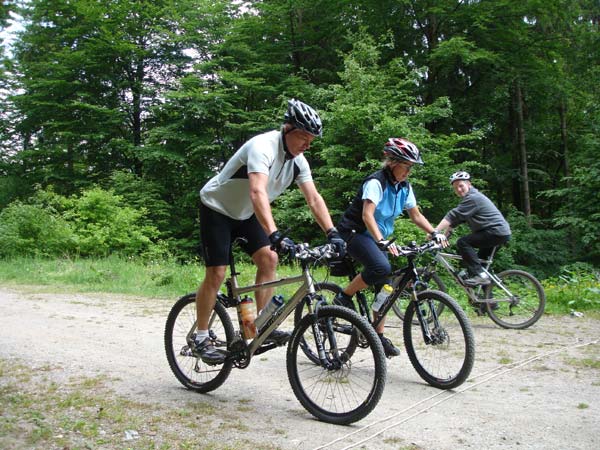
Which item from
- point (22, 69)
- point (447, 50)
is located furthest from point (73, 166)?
point (447, 50)

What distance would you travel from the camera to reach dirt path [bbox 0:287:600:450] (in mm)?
3295

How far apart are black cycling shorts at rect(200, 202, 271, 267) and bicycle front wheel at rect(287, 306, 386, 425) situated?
793 mm

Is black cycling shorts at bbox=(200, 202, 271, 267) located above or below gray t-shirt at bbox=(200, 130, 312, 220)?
below

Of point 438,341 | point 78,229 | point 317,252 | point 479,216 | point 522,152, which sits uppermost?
point 522,152

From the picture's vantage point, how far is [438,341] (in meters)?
4.42

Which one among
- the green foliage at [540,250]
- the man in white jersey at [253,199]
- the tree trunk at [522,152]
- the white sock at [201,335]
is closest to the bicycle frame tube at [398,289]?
the man in white jersey at [253,199]

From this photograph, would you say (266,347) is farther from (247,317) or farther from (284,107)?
(284,107)

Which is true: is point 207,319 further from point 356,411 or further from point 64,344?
point 64,344

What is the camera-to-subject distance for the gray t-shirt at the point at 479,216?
733 cm

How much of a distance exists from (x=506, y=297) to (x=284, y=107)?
1250 cm

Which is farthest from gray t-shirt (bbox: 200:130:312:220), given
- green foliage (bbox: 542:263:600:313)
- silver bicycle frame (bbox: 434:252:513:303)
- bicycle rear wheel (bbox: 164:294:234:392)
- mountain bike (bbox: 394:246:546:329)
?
green foliage (bbox: 542:263:600:313)

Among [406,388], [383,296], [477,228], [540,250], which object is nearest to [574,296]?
[477,228]

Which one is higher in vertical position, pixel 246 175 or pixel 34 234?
pixel 246 175

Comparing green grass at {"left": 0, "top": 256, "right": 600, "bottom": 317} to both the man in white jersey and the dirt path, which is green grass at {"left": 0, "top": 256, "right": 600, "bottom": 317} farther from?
the man in white jersey
